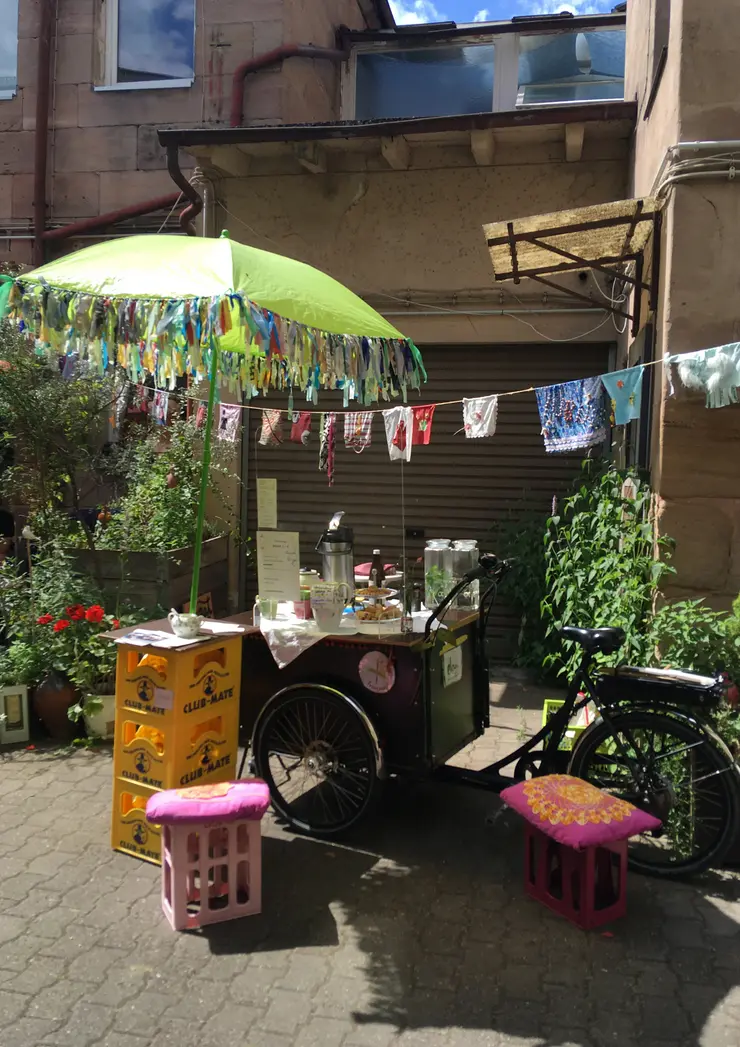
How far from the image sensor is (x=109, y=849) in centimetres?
410

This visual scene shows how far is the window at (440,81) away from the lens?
10.6m

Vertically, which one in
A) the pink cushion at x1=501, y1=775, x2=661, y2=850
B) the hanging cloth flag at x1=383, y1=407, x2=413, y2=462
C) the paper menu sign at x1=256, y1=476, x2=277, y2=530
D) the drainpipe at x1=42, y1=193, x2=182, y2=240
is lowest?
the pink cushion at x1=501, y1=775, x2=661, y2=850

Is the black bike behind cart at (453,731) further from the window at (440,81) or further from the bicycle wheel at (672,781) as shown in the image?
the window at (440,81)

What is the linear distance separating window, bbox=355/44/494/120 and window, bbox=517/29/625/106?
493 millimetres

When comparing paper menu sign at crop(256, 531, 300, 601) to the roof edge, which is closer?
paper menu sign at crop(256, 531, 300, 601)

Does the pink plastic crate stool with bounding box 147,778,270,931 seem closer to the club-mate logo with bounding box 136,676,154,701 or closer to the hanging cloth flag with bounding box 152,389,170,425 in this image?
the club-mate logo with bounding box 136,676,154,701

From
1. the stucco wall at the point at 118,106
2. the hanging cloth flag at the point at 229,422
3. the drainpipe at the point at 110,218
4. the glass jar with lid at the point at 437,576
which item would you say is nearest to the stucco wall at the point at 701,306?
the glass jar with lid at the point at 437,576

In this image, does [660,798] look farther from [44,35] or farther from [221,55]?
[44,35]

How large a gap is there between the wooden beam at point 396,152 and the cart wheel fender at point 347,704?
5397 millimetres

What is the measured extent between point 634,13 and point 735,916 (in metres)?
7.56

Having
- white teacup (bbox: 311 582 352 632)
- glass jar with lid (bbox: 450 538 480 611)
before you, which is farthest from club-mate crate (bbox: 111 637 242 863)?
glass jar with lid (bbox: 450 538 480 611)

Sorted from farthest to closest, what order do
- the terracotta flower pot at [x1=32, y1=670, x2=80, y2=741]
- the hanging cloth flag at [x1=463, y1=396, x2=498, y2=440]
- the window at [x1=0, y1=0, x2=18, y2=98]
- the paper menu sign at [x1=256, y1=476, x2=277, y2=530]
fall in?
1. the window at [x1=0, y1=0, x2=18, y2=98]
2. the hanging cloth flag at [x1=463, y1=396, x2=498, y2=440]
3. the terracotta flower pot at [x1=32, y1=670, x2=80, y2=741]
4. the paper menu sign at [x1=256, y1=476, x2=277, y2=530]

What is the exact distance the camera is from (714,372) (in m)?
4.52

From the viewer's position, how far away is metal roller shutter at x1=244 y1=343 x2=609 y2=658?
7820 mm
